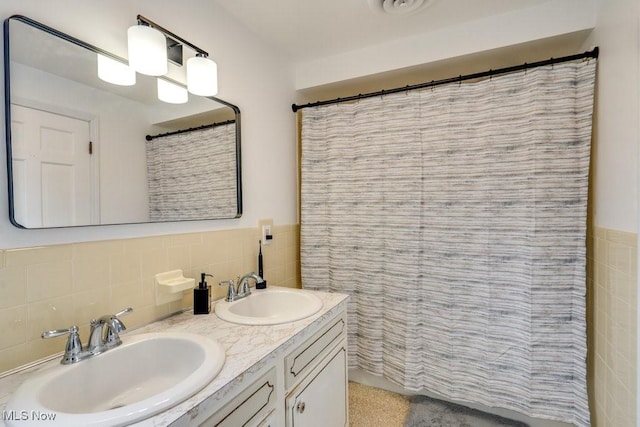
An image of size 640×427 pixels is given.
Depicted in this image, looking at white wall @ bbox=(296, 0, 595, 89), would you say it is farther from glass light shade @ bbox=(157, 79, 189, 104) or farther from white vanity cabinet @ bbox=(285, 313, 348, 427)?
white vanity cabinet @ bbox=(285, 313, 348, 427)

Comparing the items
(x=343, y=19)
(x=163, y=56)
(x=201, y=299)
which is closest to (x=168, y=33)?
(x=163, y=56)

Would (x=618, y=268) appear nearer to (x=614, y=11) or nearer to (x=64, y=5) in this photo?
(x=614, y=11)

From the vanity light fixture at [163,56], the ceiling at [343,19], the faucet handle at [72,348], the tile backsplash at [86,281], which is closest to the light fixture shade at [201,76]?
the vanity light fixture at [163,56]

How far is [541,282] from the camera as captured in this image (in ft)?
4.97

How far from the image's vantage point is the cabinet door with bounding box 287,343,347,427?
112 centimetres

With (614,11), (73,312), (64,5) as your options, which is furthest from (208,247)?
(614,11)

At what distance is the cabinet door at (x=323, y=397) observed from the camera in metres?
1.12

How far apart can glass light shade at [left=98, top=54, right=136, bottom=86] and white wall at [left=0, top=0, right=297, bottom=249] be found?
2.2 inches

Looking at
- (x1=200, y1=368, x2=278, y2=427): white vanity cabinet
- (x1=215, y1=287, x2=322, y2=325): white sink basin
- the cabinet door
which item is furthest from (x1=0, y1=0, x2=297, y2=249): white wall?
the cabinet door

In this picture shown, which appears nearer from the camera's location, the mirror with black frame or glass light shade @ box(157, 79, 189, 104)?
the mirror with black frame

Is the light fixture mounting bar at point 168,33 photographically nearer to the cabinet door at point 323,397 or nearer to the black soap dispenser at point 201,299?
the black soap dispenser at point 201,299

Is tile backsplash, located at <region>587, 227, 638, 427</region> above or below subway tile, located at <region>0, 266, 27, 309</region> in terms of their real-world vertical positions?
below

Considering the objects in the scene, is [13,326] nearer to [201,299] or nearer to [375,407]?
[201,299]

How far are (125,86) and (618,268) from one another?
2073 mm
